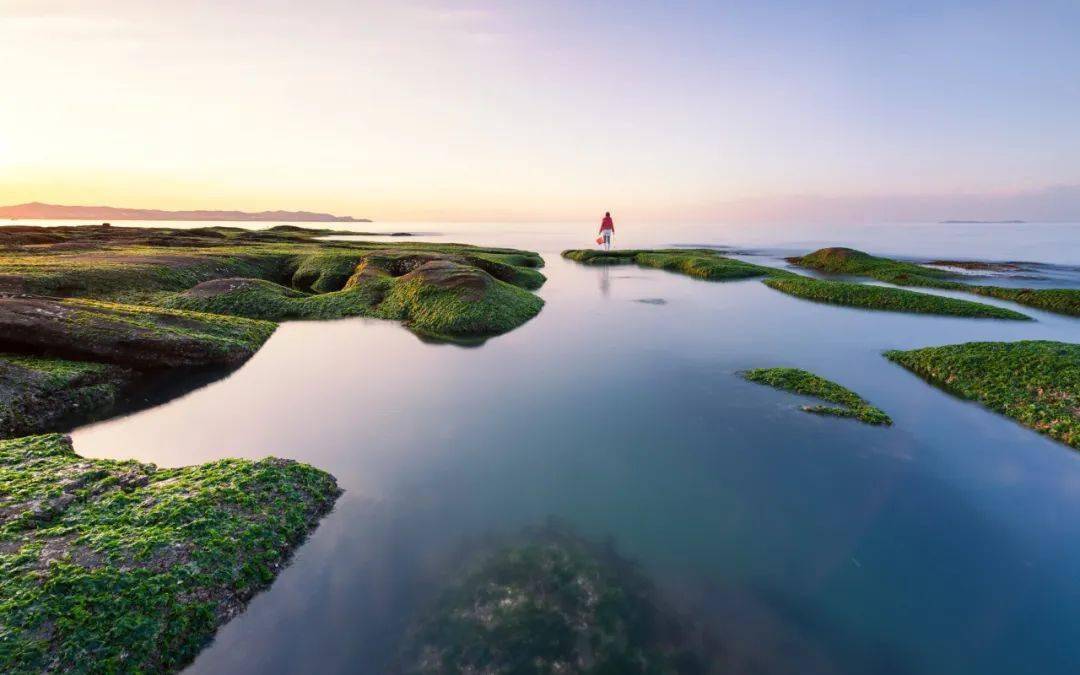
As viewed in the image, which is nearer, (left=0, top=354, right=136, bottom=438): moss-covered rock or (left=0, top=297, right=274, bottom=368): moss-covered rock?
(left=0, top=354, right=136, bottom=438): moss-covered rock

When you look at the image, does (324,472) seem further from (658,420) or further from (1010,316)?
(1010,316)

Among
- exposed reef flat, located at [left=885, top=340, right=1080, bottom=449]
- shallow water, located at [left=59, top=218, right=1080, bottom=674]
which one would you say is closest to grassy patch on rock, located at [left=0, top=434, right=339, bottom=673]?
shallow water, located at [left=59, top=218, right=1080, bottom=674]

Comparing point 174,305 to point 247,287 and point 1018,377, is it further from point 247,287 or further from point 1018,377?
point 1018,377

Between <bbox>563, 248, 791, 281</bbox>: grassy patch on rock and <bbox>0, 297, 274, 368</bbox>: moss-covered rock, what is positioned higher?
<bbox>563, 248, 791, 281</bbox>: grassy patch on rock

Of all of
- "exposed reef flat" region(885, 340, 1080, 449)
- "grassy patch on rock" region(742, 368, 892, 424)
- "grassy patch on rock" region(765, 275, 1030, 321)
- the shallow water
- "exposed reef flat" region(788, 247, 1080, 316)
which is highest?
"exposed reef flat" region(788, 247, 1080, 316)

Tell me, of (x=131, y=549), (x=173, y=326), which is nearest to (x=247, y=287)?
(x=173, y=326)

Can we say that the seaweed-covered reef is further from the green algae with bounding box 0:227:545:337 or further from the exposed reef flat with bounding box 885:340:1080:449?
the green algae with bounding box 0:227:545:337

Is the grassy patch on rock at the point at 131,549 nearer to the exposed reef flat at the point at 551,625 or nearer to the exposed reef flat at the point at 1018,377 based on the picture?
the exposed reef flat at the point at 551,625

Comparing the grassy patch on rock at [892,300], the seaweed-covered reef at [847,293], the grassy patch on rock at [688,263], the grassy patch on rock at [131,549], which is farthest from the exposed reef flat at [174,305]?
the grassy patch on rock at [892,300]
